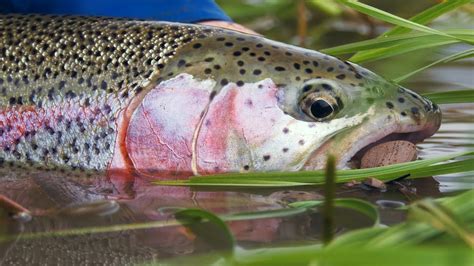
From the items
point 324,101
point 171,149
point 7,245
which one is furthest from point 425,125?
point 7,245

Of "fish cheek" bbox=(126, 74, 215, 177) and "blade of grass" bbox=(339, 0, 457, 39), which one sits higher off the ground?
"blade of grass" bbox=(339, 0, 457, 39)

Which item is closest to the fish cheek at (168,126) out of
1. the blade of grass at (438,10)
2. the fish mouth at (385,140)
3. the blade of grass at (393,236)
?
the fish mouth at (385,140)

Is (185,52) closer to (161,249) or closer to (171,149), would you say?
(171,149)

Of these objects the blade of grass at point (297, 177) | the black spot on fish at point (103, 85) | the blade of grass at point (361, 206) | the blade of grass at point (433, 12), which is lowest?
the blade of grass at point (361, 206)

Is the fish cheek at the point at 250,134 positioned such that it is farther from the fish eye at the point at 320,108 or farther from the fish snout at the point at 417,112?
the fish snout at the point at 417,112

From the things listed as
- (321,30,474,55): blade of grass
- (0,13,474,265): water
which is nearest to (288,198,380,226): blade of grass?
(0,13,474,265): water

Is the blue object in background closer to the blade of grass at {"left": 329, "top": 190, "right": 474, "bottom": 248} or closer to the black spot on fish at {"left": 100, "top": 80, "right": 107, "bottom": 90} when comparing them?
the black spot on fish at {"left": 100, "top": 80, "right": 107, "bottom": 90}
